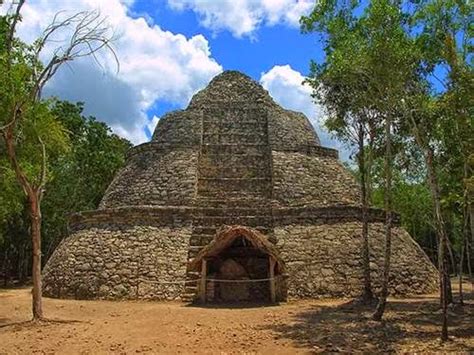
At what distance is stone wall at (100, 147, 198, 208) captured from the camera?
19.2m

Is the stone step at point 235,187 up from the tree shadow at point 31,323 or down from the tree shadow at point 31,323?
up

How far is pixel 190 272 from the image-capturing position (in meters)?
15.2

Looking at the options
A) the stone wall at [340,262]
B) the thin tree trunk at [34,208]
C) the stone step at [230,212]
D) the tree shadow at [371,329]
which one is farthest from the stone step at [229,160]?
the thin tree trunk at [34,208]

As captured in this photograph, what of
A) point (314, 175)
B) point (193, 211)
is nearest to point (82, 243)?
point (193, 211)

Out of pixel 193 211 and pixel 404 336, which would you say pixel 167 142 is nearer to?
pixel 193 211

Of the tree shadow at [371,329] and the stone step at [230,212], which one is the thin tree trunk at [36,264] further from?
the stone step at [230,212]

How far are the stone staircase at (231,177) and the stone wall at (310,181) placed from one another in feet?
2.03

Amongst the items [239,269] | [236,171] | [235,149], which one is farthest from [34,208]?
[235,149]

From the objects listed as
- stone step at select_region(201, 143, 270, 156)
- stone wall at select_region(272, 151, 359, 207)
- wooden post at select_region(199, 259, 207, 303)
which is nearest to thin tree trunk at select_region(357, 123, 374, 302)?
wooden post at select_region(199, 259, 207, 303)

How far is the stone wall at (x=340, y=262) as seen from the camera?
14.6 meters

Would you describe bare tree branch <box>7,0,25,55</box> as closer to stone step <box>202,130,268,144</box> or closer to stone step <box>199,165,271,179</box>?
stone step <box>199,165,271,179</box>

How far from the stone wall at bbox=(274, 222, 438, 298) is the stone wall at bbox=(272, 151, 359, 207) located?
226cm

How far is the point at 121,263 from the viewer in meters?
15.6

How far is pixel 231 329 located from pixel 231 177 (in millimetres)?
12006
